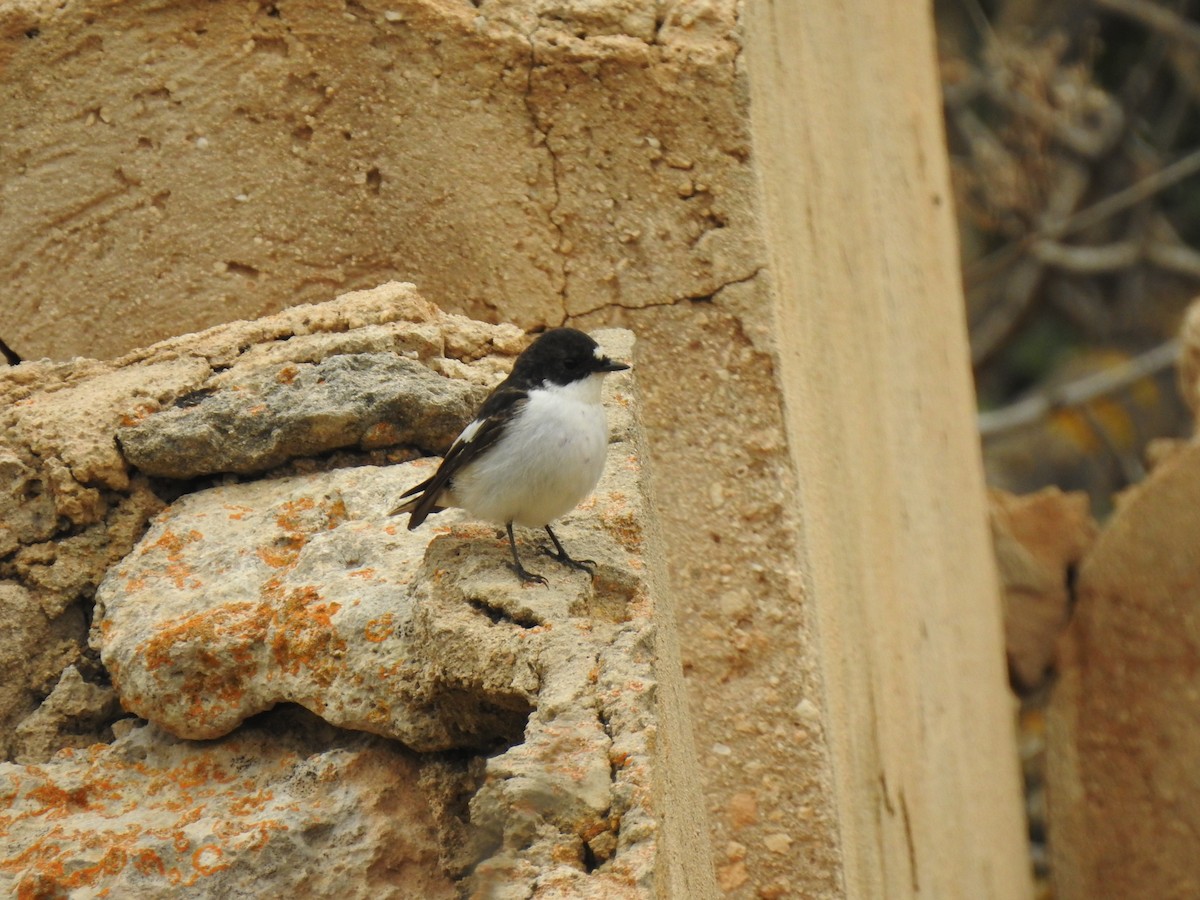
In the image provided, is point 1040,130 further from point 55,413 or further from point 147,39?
point 55,413

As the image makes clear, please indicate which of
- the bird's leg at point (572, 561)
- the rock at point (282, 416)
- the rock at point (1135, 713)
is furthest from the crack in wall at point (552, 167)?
the rock at point (1135, 713)

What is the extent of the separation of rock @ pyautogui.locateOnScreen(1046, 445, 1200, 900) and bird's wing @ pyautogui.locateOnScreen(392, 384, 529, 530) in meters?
3.99

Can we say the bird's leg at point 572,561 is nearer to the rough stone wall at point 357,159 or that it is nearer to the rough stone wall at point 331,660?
the rough stone wall at point 331,660

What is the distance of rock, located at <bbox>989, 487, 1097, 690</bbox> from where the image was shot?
746 centimetres

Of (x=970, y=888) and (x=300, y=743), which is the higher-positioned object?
(x=300, y=743)

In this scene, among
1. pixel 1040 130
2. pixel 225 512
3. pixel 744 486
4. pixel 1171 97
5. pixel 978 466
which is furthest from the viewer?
pixel 1171 97

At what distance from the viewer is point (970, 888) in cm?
585

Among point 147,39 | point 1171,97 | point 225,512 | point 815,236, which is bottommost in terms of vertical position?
point 225,512

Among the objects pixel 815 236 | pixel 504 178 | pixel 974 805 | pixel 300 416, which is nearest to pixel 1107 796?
pixel 974 805

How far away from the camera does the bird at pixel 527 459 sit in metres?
3.37

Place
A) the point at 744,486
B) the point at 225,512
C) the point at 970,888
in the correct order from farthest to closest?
1. the point at 970,888
2. the point at 744,486
3. the point at 225,512

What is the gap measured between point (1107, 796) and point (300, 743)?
15.2 feet

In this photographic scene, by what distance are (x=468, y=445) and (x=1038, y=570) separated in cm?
476

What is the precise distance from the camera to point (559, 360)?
11.9 feet
